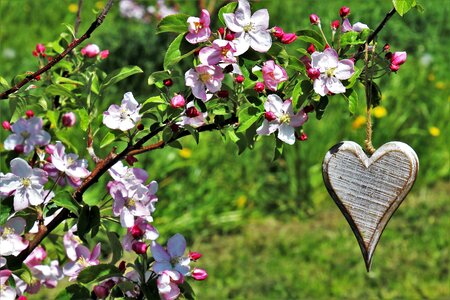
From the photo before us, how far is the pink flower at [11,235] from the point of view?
1675mm

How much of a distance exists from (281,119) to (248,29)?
0.61ft

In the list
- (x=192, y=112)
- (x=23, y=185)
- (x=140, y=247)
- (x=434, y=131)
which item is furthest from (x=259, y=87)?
(x=434, y=131)

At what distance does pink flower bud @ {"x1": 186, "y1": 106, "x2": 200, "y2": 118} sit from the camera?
5.14 feet

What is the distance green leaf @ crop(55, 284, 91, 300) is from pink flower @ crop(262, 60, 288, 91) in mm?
593

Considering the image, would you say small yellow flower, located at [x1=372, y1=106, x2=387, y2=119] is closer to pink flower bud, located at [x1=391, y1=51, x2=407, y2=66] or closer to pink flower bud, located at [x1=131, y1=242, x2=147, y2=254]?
pink flower bud, located at [x1=391, y1=51, x2=407, y2=66]

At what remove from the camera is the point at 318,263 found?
4062 millimetres

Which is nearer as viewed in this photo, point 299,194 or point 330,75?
point 330,75

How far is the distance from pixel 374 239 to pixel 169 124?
49 cm

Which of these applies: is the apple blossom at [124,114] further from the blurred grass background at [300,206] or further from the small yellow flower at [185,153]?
the small yellow flower at [185,153]

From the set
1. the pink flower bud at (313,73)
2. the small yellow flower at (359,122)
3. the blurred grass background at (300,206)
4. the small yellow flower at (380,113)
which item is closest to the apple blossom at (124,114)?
the pink flower bud at (313,73)

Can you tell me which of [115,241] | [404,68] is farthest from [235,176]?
[115,241]

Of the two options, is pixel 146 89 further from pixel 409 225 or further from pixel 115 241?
pixel 115 241

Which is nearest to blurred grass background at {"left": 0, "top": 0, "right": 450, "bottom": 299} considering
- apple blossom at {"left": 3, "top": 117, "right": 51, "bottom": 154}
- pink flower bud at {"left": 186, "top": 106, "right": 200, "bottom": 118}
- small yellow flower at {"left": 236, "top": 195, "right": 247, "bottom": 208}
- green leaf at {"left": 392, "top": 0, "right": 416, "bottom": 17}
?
small yellow flower at {"left": 236, "top": 195, "right": 247, "bottom": 208}

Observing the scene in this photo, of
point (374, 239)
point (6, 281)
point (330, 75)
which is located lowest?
point (6, 281)
